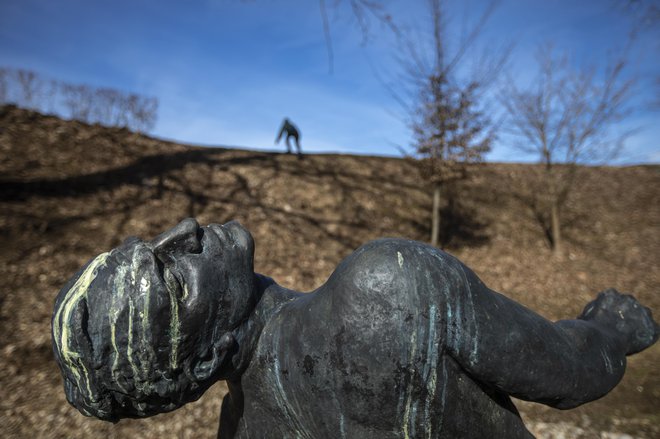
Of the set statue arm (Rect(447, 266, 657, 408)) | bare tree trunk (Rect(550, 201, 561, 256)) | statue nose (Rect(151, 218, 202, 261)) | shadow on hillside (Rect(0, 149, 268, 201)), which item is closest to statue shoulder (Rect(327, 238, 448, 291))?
statue arm (Rect(447, 266, 657, 408))

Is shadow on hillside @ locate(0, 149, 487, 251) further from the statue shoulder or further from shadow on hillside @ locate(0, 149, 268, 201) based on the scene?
the statue shoulder

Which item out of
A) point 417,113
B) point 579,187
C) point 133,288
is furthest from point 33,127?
point 579,187

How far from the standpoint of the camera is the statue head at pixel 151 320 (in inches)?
48.0

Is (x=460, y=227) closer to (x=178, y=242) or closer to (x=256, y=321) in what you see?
(x=256, y=321)

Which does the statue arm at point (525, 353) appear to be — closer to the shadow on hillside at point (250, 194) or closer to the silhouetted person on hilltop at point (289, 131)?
the shadow on hillside at point (250, 194)

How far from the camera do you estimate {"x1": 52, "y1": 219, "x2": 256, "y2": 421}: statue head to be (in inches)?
48.0

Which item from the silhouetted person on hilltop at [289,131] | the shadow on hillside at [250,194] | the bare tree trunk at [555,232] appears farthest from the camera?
the silhouetted person on hilltop at [289,131]

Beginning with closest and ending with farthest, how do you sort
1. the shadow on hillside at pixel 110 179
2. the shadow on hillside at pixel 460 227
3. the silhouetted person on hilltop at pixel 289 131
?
the shadow on hillside at pixel 110 179 < the shadow on hillside at pixel 460 227 < the silhouetted person on hilltop at pixel 289 131

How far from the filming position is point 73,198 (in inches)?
323

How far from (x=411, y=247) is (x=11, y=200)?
8.80m

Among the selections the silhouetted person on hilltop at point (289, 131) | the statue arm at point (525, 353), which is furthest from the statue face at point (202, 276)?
the silhouetted person on hilltop at point (289, 131)

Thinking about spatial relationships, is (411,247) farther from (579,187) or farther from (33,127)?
(579,187)

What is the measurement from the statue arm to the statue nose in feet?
2.73

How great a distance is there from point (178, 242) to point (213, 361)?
0.42 m
